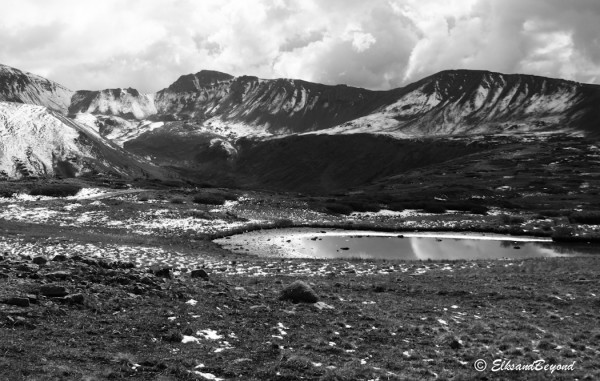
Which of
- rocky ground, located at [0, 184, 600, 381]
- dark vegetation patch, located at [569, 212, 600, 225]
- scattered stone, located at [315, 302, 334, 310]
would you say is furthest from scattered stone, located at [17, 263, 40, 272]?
dark vegetation patch, located at [569, 212, 600, 225]

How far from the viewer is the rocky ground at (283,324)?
41.7 feet

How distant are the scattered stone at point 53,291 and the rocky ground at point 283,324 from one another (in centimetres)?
4

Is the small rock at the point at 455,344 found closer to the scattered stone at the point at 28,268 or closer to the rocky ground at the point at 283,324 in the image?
the rocky ground at the point at 283,324

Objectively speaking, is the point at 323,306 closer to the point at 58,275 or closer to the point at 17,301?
the point at 58,275

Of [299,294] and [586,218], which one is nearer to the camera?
[299,294]

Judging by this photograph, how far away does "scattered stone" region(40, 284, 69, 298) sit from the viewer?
16.7 meters

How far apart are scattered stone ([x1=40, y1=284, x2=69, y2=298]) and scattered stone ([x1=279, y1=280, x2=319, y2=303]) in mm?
8924

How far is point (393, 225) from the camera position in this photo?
70.6m

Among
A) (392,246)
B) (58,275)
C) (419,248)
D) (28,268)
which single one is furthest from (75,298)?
(419,248)

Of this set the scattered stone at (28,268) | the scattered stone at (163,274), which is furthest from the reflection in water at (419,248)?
the scattered stone at (28,268)

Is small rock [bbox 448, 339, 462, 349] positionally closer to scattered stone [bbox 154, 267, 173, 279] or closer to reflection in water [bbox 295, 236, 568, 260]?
scattered stone [bbox 154, 267, 173, 279]

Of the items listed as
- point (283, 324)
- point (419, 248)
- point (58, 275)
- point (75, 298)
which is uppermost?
point (58, 275)

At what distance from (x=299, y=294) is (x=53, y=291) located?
9.87 m

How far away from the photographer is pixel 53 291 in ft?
54.9
